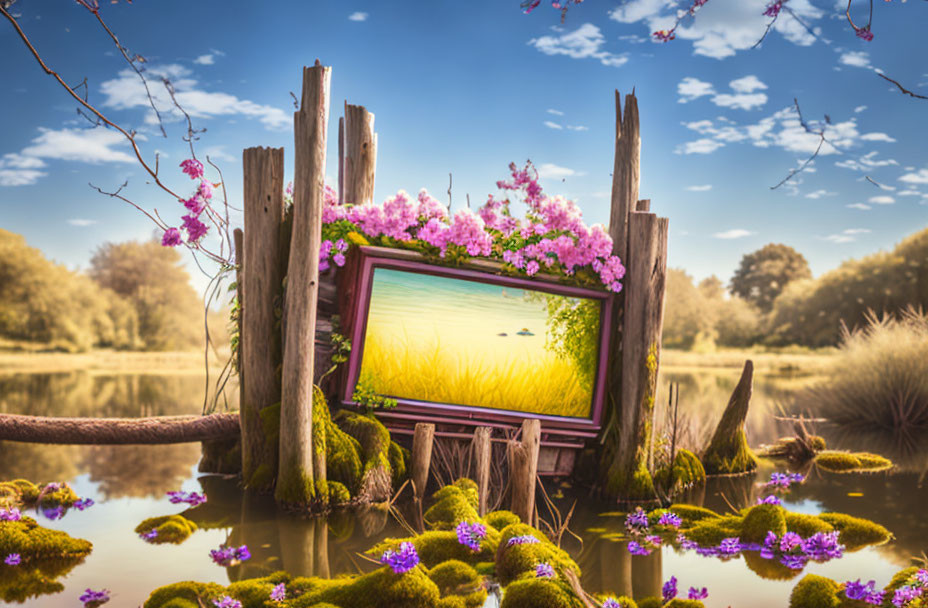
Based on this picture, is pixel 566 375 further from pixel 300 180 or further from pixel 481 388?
pixel 300 180

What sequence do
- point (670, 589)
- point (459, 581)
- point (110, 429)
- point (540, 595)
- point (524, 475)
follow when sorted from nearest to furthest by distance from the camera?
point (540, 595), point (670, 589), point (459, 581), point (524, 475), point (110, 429)

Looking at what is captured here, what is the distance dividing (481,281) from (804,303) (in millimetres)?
26095

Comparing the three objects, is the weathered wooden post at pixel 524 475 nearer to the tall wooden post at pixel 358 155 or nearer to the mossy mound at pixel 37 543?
the mossy mound at pixel 37 543

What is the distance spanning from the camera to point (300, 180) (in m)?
6.16

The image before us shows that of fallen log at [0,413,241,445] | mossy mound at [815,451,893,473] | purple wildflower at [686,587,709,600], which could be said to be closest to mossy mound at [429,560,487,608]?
purple wildflower at [686,587,709,600]

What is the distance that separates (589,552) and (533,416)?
218 cm

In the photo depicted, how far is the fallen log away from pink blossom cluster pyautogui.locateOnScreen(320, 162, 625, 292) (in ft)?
7.25

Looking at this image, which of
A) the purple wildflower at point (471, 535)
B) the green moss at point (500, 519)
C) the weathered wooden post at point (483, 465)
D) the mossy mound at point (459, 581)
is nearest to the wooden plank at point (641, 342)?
the weathered wooden post at point (483, 465)

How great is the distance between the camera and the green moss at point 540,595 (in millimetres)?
3715

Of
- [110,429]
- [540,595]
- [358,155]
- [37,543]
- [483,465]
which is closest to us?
[540,595]

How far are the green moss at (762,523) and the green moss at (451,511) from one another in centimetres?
219

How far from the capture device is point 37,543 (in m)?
4.89

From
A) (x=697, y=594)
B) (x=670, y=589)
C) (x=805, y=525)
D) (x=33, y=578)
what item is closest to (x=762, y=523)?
(x=805, y=525)

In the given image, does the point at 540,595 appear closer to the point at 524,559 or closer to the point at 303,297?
the point at 524,559
